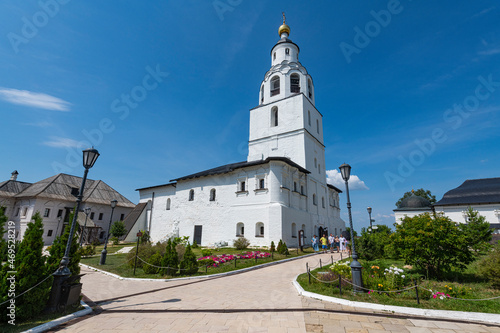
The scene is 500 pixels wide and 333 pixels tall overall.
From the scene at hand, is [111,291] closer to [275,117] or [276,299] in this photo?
[276,299]

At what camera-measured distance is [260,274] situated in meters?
10.9

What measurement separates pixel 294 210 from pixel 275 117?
1311 centimetres

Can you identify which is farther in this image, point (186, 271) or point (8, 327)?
point (186, 271)

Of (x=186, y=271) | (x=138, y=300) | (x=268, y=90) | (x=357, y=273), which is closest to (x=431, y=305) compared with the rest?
(x=357, y=273)

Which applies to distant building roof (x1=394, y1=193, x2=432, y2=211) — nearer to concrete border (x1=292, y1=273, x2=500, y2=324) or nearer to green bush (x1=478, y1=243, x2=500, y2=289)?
green bush (x1=478, y1=243, x2=500, y2=289)

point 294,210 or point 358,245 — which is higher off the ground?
point 294,210

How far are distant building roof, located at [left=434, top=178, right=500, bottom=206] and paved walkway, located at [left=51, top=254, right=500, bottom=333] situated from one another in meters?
30.3

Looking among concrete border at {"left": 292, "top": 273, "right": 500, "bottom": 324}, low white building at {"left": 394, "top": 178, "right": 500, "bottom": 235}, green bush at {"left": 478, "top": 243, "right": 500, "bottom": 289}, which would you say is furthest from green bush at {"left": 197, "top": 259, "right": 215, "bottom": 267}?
low white building at {"left": 394, "top": 178, "right": 500, "bottom": 235}

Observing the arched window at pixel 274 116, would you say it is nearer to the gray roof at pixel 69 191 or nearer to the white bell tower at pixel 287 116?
the white bell tower at pixel 287 116

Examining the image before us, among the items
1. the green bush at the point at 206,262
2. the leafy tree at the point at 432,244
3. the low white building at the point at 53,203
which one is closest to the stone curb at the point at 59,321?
the green bush at the point at 206,262

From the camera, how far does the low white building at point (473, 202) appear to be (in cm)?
2522

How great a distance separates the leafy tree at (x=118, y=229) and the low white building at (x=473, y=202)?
34490 millimetres

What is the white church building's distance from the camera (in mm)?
21844

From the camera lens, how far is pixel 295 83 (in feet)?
98.2
